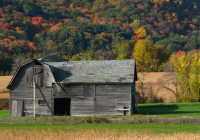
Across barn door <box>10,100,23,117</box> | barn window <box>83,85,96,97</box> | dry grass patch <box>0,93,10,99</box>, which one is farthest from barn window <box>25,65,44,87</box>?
dry grass patch <box>0,93,10,99</box>

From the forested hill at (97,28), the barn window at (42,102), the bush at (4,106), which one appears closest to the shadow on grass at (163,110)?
the barn window at (42,102)

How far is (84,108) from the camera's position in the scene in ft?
109

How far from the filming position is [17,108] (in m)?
33.8

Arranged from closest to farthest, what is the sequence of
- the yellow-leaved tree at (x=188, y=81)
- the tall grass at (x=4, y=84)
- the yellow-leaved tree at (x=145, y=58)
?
the yellow-leaved tree at (x=188, y=81) < the tall grass at (x=4, y=84) < the yellow-leaved tree at (x=145, y=58)

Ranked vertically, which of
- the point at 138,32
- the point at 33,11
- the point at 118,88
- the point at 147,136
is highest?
the point at 33,11

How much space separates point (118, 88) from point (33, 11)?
147417 millimetres

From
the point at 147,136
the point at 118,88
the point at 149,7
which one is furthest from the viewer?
the point at 149,7

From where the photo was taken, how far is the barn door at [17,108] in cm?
3375

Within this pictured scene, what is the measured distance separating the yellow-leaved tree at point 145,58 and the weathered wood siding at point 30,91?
204ft

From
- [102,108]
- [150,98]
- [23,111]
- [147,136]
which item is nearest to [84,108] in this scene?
[102,108]

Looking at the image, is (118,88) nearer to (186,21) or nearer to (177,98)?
(177,98)

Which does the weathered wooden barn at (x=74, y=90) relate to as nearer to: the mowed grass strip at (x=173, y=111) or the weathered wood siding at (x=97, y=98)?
the weathered wood siding at (x=97, y=98)

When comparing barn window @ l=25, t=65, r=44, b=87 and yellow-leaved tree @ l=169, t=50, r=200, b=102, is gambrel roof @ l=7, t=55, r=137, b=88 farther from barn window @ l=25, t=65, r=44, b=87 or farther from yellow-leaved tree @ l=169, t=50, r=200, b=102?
yellow-leaved tree @ l=169, t=50, r=200, b=102

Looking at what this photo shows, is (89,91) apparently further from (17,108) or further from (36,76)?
(17,108)
